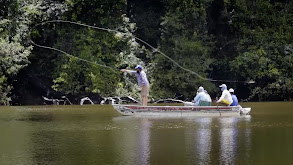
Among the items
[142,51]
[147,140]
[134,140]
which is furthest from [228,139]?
[142,51]

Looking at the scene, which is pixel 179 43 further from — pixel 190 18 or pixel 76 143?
pixel 76 143

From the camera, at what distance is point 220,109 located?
79.1 feet

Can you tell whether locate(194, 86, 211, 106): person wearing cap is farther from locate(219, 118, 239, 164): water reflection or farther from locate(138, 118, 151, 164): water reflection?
locate(138, 118, 151, 164): water reflection

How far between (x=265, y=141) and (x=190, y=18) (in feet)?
74.6

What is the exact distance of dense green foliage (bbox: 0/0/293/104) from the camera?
35.9 meters

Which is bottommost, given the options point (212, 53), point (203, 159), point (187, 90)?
point (203, 159)

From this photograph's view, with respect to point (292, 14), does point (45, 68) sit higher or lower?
lower

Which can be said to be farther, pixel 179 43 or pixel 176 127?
pixel 179 43

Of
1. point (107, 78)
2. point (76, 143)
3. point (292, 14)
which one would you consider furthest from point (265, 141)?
point (292, 14)

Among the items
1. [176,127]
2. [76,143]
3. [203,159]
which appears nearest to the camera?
[203,159]

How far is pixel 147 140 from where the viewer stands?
16297 mm

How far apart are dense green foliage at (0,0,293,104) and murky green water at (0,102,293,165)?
12232mm

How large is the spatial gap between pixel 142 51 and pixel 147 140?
22.0 meters

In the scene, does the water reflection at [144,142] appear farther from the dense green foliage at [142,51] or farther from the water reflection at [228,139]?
the dense green foliage at [142,51]
